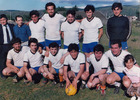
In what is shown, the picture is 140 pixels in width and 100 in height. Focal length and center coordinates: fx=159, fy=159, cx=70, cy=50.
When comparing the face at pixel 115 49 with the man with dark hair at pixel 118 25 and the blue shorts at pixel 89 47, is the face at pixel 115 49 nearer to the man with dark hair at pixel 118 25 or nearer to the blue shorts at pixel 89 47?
the man with dark hair at pixel 118 25

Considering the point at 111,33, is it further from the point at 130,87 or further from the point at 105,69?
the point at 130,87

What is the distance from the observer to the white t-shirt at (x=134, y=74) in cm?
424

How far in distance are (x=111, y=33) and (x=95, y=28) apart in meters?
0.57

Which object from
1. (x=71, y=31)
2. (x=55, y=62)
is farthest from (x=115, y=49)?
(x=55, y=62)

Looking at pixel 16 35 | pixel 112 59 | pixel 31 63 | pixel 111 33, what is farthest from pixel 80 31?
pixel 16 35

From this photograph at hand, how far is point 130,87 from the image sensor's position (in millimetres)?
4359

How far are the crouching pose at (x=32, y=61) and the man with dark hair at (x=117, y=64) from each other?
2359mm

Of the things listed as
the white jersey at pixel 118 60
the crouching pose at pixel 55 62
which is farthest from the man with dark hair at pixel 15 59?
the white jersey at pixel 118 60

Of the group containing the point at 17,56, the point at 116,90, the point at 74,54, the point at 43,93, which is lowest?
the point at 43,93

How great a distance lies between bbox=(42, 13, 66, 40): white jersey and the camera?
5.70 meters

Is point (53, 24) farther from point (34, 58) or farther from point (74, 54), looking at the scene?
point (74, 54)

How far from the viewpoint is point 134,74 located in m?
4.29

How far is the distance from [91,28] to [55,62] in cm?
166

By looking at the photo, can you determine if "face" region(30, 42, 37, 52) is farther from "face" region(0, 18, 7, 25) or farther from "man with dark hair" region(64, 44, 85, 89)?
"face" region(0, 18, 7, 25)
